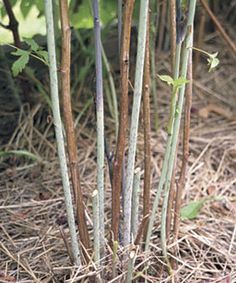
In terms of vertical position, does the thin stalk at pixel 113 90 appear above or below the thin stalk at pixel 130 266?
above

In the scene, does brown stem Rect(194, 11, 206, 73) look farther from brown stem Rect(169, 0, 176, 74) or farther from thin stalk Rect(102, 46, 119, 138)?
brown stem Rect(169, 0, 176, 74)

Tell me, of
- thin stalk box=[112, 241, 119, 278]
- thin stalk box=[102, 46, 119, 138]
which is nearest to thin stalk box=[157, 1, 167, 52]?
thin stalk box=[102, 46, 119, 138]

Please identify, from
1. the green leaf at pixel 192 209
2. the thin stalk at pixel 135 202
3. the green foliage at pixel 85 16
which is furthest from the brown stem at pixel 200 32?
the thin stalk at pixel 135 202

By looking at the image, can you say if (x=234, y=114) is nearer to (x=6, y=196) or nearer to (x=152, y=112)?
(x=152, y=112)

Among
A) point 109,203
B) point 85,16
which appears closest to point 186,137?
point 109,203

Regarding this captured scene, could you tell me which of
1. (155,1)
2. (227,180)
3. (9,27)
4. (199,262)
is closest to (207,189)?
(227,180)

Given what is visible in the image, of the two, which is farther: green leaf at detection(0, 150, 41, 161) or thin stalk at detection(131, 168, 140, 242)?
green leaf at detection(0, 150, 41, 161)

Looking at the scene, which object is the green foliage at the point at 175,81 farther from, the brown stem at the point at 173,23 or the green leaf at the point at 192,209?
the green leaf at the point at 192,209
